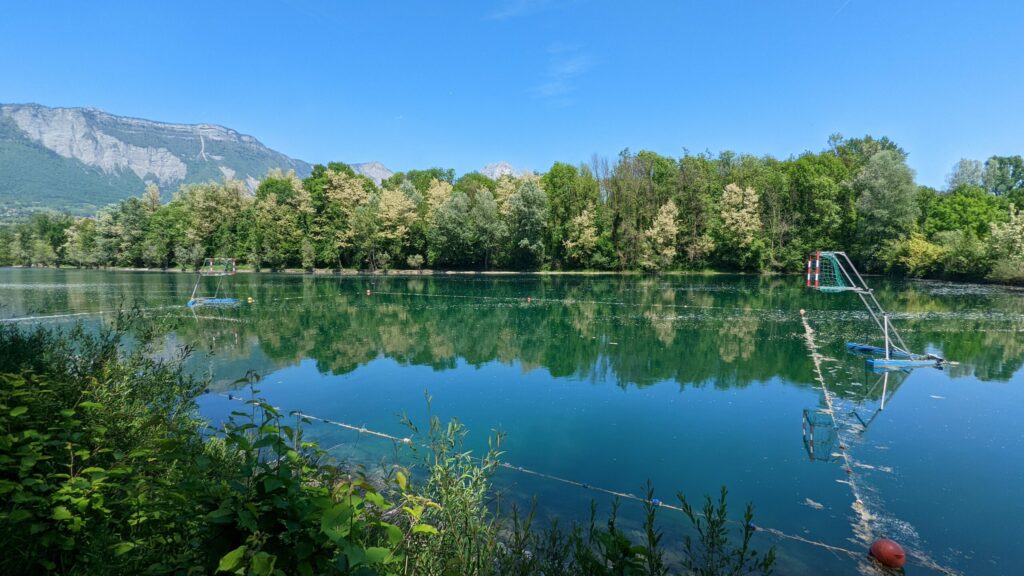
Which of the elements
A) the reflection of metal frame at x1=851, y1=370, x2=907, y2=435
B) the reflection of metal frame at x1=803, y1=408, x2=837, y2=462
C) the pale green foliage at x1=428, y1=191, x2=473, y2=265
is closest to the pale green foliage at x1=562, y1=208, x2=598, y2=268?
the pale green foliage at x1=428, y1=191, x2=473, y2=265

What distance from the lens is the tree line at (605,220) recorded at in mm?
53562

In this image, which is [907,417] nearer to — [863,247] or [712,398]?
[712,398]

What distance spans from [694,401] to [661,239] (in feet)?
165

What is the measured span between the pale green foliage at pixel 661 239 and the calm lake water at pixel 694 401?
102 ft

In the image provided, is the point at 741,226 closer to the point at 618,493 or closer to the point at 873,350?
the point at 873,350

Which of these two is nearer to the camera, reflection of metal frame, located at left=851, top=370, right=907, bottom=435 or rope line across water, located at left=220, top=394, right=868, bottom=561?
rope line across water, located at left=220, top=394, right=868, bottom=561

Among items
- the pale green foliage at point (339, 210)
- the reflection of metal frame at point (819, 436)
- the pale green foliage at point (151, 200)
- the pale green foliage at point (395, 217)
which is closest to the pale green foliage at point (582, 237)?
the pale green foliage at point (395, 217)

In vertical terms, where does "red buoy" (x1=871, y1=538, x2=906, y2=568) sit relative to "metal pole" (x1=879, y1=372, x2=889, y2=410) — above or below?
below

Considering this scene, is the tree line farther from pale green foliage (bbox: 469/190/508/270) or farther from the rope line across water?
the rope line across water

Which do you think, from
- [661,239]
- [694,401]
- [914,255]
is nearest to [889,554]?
[694,401]

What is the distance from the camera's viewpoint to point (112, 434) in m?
4.23

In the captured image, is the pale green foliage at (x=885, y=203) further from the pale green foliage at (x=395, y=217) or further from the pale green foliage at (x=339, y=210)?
the pale green foliage at (x=339, y=210)

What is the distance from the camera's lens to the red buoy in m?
6.07

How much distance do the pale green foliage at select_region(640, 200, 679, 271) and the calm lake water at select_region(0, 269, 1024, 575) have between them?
102 feet
